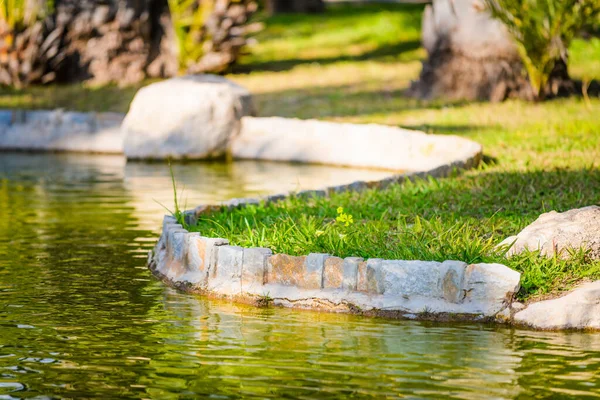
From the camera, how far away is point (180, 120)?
16.5 m

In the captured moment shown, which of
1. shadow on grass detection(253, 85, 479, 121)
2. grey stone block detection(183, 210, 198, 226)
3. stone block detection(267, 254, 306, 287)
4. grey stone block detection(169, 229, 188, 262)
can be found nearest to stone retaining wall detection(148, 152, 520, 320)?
stone block detection(267, 254, 306, 287)

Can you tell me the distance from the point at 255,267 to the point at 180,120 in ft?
28.3

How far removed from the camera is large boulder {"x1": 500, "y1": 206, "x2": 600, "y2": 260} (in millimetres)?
7934

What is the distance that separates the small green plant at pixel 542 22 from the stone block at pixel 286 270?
1071cm

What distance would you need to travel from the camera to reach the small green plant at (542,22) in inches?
701

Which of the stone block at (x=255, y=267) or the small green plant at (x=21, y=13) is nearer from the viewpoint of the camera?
the stone block at (x=255, y=267)

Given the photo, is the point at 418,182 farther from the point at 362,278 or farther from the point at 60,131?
the point at 60,131

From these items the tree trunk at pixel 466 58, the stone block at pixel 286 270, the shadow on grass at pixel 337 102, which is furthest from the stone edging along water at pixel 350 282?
the tree trunk at pixel 466 58

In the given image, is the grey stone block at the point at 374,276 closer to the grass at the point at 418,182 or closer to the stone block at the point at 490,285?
the grass at the point at 418,182

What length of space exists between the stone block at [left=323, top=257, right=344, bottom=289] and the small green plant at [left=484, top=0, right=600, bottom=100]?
10.8 metres

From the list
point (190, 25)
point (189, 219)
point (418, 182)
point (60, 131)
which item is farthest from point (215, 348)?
point (190, 25)

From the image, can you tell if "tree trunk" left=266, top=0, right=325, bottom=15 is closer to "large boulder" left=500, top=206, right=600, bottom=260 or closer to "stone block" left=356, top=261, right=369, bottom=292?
"large boulder" left=500, top=206, right=600, bottom=260

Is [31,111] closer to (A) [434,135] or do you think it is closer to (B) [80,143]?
(B) [80,143]

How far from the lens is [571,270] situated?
7.77 meters
